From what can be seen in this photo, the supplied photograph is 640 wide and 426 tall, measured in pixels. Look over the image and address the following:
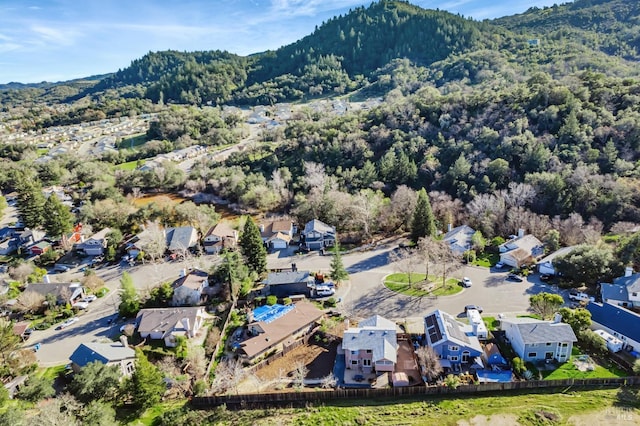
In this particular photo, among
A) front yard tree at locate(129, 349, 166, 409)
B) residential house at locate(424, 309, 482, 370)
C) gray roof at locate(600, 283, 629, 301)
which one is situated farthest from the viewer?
gray roof at locate(600, 283, 629, 301)

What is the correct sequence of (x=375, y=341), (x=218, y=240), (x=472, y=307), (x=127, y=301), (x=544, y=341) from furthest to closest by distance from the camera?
(x=218, y=240) → (x=127, y=301) → (x=472, y=307) → (x=375, y=341) → (x=544, y=341)

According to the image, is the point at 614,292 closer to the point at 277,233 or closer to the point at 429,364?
the point at 429,364

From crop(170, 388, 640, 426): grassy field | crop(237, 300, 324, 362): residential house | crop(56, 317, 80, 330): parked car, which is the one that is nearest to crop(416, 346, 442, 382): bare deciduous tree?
crop(170, 388, 640, 426): grassy field

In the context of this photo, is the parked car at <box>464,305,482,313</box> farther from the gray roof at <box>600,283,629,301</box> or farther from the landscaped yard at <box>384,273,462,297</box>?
the gray roof at <box>600,283,629,301</box>

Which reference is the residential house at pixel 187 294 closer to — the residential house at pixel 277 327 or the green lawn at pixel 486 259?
the residential house at pixel 277 327

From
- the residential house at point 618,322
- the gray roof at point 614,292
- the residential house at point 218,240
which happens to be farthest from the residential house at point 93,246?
the gray roof at point 614,292

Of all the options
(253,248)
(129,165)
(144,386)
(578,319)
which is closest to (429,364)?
(578,319)

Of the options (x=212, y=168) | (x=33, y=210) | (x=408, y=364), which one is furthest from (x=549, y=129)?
(x=33, y=210)

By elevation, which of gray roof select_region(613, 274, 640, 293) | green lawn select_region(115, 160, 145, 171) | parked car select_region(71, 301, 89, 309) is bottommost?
parked car select_region(71, 301, 89, 309)
